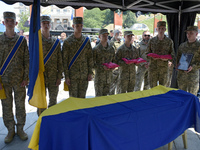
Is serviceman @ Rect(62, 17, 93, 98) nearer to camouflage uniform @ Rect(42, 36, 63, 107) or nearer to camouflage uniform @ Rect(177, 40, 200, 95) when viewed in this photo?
camouflage uniform @ Rect(42, 36, 63, 107)

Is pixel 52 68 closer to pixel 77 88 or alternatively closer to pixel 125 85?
pixel 77 88

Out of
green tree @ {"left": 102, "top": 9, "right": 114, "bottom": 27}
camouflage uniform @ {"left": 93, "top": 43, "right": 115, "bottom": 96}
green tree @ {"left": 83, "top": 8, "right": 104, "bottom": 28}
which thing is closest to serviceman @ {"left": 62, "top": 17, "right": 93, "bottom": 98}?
camouflage uniform @ {"left": 93, "top": 43, "right": 115, "bottom": 96}

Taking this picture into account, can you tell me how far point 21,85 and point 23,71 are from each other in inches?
9.2

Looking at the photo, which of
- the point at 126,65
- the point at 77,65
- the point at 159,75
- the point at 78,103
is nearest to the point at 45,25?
the point at 77,65

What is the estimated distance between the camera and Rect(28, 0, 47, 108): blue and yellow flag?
8.70 ft

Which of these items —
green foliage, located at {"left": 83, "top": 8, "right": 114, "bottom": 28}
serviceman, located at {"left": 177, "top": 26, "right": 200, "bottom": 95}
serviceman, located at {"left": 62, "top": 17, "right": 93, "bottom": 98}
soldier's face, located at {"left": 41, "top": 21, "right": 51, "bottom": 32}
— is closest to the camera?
soldier's face, located at {"left": 41, "top": 21, "right": 51, "bottom": 32}

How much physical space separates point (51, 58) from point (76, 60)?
1.56 feet

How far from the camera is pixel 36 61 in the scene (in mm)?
2664

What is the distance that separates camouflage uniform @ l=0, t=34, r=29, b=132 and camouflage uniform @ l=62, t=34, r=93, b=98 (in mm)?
713

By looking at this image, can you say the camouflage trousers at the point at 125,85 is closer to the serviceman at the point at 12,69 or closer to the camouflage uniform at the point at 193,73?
the camouflage uniform at the point at 193,73

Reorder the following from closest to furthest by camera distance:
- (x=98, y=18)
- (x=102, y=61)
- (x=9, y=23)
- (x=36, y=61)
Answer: (x=36, y=61) < (x=9, y=23) < (x=102, y=61) < (x=98, y=18)

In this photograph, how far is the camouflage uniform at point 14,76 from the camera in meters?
3.08

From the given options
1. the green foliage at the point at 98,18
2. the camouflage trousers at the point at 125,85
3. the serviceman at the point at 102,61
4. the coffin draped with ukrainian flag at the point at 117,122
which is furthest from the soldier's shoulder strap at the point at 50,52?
the green foliage at the point at 98,18

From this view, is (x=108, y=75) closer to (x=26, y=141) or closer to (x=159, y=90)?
(x=159, y=90)
